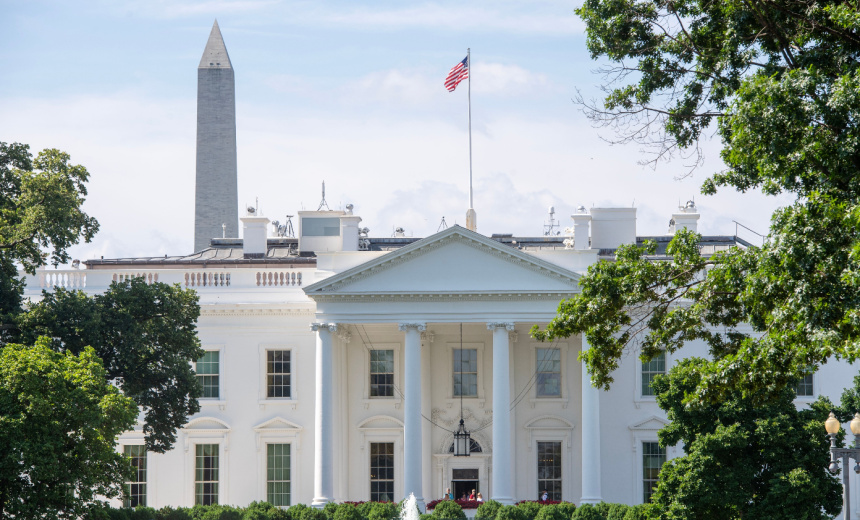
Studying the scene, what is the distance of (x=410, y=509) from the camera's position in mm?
40344

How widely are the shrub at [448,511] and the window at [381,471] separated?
22.9ft

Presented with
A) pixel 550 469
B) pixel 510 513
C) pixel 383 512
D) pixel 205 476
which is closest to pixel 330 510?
pixel 383 512

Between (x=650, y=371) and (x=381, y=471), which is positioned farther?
(x=381, y=471)

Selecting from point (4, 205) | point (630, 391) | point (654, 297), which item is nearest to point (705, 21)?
point (654, 297)

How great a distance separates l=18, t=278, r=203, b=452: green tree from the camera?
111ft

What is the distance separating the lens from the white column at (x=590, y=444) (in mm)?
42969

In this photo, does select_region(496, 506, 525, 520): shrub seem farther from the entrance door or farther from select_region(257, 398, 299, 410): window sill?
select_region(257, 398, 299, 410): window sill

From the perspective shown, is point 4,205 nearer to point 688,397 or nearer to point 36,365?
point 36,365

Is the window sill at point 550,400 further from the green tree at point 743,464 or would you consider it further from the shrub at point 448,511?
the green tree at point 743,464

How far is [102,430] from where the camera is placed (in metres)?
30.6

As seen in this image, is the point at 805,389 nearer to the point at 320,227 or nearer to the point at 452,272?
the point at 452,272

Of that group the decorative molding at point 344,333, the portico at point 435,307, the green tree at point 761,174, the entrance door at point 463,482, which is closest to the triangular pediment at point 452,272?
the portico at point 435,307

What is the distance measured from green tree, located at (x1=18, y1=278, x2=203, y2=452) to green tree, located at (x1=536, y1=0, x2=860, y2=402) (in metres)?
16.1

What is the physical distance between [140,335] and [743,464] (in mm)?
16889
